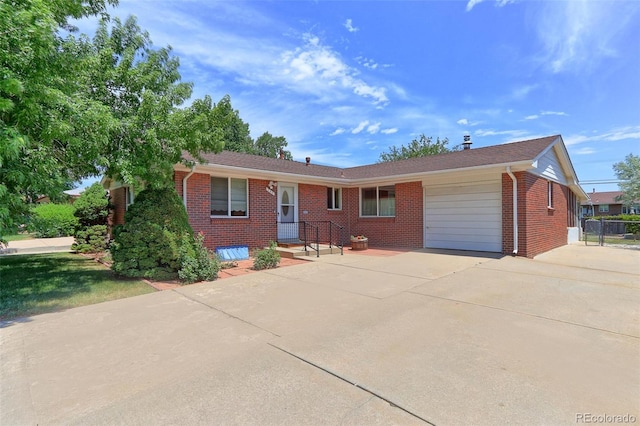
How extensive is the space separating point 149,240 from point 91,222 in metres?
8.44

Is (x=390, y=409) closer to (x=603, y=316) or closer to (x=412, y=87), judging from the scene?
(x=603, y=316)

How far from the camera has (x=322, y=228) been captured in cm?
1348

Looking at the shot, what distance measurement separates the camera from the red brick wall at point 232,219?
380 inches

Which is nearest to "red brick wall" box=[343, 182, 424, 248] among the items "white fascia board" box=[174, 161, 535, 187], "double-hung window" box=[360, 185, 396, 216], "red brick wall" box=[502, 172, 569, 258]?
"double-hung window" box=[360, 185, 396, 216]

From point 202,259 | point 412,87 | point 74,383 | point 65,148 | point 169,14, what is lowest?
point 74,383

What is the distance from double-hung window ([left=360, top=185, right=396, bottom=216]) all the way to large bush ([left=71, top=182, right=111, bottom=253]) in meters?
11.3

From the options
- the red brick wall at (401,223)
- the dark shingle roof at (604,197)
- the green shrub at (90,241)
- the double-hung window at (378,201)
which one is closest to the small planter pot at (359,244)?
the red brick wall at (401,223)

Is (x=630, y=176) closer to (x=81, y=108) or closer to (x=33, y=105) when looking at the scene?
(x=81, y=108)

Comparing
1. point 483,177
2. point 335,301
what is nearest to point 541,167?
point 483,177

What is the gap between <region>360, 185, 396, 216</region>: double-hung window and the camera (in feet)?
43.4

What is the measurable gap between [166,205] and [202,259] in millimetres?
1724

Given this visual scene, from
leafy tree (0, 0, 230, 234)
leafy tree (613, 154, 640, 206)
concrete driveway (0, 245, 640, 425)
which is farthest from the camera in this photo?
leafy tree (613, 154, 640, 206)

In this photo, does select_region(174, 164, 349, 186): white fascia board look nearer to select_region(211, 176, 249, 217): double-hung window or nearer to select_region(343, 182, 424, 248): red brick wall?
select_region(211, 176, 249, 217): double-hung window

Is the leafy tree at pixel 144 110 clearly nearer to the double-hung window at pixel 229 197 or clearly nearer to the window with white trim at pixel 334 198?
the double-hung window at pixel 229 197
